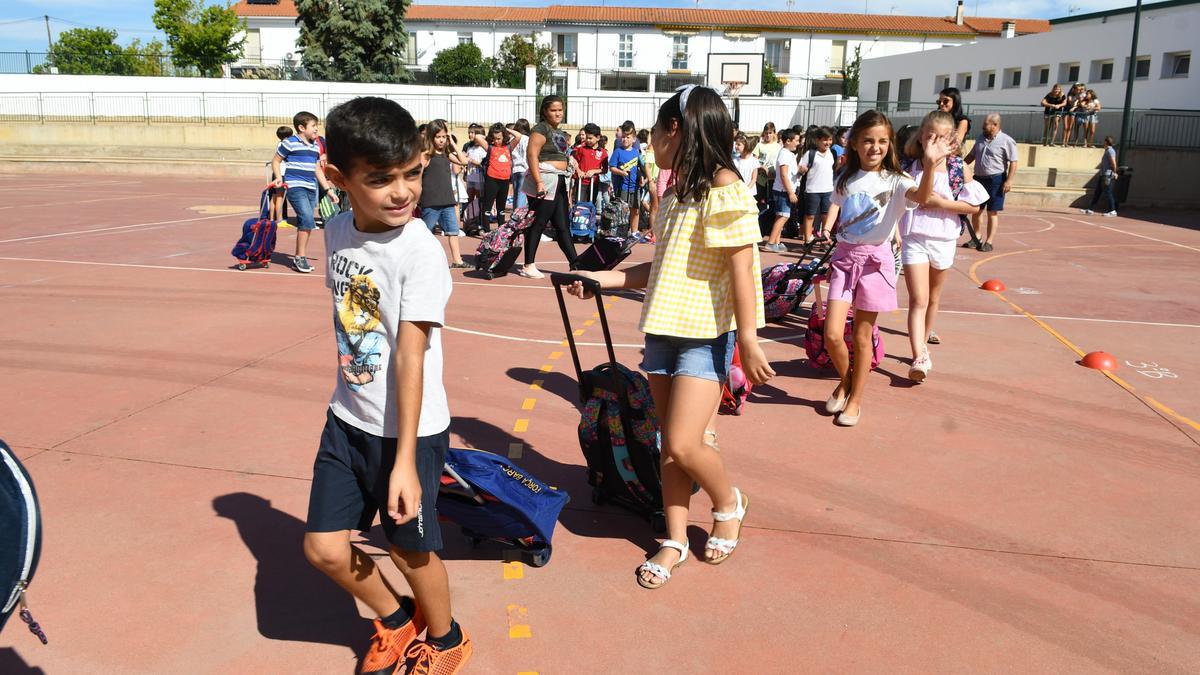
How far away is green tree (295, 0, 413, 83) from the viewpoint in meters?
49.8

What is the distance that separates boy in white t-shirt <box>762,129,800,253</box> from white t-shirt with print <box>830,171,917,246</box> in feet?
24.4

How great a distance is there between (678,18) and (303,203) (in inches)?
2719

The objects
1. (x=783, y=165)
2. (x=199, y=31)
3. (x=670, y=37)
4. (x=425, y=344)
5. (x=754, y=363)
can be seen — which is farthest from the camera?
(x=670, y=37)

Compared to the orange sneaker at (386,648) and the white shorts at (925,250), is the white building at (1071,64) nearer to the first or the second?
the white shorts at (925,250)

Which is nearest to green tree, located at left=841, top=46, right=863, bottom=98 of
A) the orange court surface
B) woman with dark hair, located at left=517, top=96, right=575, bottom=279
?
woman with dark hair, located at left=517, top=96, right=575, bottom=279

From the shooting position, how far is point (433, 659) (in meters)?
2.94

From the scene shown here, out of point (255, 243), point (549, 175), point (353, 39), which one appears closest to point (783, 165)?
point (549, 175)

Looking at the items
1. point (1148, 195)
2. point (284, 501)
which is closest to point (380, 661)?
point (284, 501)

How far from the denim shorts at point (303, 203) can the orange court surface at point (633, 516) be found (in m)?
2.11

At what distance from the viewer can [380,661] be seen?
294cm

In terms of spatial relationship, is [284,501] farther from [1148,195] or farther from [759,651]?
[1148,195]

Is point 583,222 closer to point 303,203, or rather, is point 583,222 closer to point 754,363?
point 303,203

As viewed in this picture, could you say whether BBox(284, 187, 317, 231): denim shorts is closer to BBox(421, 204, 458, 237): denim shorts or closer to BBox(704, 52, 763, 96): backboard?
BBox(421, 204, 458, 237): denim shorts

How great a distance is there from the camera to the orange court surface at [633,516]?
3.22 meters
